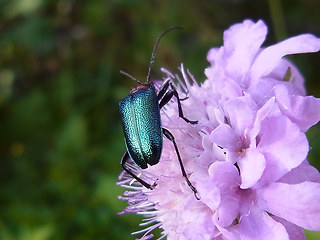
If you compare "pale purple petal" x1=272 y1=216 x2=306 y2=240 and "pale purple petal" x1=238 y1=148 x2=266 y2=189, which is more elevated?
"pale purple petal" x1=238 y1=148 x2=266 y2=189

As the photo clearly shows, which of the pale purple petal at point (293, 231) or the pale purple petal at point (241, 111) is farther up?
the pale purple petal at point (241, 111)

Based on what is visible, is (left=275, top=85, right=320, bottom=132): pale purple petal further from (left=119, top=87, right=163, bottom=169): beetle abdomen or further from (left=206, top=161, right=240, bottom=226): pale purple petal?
(left=119, top=87, right=163, bottom=169): beetle abdomen

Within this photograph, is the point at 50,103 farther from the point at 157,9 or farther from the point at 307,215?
the point at 307,215

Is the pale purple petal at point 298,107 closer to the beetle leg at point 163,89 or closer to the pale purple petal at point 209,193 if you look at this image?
the pale purple petal at point 209,193

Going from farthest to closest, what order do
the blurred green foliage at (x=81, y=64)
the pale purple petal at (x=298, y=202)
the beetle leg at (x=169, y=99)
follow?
the blurred green foliage at (x=81, y=64) < the beetle leg at (x=169, y=99) < the pale purple petal at (x=298, y=202)

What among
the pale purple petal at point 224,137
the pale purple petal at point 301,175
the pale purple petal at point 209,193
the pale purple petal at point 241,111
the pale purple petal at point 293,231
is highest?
the pale purple petal at point 241,111

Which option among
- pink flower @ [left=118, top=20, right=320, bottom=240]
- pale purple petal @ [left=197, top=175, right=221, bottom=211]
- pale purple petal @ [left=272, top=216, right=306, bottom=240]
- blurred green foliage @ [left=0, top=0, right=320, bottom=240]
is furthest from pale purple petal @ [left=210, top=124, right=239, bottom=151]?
blurred green foliage @ [left=0, top=0, right=320, bottom=240]

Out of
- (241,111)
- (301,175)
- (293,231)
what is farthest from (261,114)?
(293,231)

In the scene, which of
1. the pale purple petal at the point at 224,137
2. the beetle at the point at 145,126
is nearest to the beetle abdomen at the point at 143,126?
the beetle at the point at 145,126
